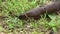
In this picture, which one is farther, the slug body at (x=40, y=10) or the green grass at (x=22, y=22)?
the slug body at (x=40, y=10)

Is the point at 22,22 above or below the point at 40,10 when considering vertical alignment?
below

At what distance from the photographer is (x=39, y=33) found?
378 centimetres

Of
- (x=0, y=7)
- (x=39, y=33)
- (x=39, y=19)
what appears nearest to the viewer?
(x=39, y=33)

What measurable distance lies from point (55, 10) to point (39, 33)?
0.81 meters

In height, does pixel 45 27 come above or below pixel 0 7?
below

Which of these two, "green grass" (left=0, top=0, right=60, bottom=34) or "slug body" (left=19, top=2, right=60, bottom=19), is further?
"slug body" (left=19, top=2, right=60, bottom=19)

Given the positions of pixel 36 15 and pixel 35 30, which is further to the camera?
pixel 36 15

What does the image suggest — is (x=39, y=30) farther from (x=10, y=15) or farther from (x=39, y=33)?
(x=10, y=15)

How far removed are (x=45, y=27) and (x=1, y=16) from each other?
3.07 ft

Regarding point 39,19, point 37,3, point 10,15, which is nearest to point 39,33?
point 39,19

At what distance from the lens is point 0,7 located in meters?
4.48

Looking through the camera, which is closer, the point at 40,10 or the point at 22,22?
the point at 22,22

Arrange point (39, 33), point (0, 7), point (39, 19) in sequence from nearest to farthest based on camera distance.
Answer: point (39, 33), point (39, 19), point (0, 7)

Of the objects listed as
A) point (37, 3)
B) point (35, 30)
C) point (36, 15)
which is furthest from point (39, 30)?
point (37, 3)
